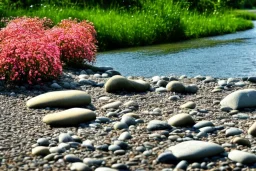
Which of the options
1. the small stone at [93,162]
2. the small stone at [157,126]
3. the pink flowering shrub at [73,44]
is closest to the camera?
the small stone at [93,162]

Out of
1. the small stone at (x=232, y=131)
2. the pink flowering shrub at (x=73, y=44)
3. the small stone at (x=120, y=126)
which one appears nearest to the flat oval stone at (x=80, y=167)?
the small stone at (x=120, y=126)

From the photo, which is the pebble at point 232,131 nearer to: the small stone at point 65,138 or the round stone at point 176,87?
the small stone at point 65,138

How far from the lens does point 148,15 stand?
48.9ft

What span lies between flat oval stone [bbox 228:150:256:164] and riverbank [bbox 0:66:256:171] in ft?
0.06

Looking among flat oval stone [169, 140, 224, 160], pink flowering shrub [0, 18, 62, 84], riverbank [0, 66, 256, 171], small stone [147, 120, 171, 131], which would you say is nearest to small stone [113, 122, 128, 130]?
riverbank [0, 66, 256, 171]

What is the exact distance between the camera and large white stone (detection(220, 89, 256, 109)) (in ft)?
20.2

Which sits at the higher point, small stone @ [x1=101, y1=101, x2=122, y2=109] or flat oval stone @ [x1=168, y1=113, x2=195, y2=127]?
flat oval stone @ [x1=168, y1=113, x2=195, y2=127]

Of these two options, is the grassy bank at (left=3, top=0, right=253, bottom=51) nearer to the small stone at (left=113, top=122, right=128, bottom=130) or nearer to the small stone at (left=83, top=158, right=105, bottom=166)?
the small stone at (left=113, top=122, right=128, bottom=130)

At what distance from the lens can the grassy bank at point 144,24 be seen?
13.0 m

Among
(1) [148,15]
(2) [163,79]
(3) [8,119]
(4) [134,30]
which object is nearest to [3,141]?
(3) [8,119]

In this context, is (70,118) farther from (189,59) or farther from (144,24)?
(144,24)

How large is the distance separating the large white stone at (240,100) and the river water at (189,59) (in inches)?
96.8

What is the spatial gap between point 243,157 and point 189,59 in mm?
6394

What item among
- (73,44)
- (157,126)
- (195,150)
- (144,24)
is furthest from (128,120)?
(144,24)
